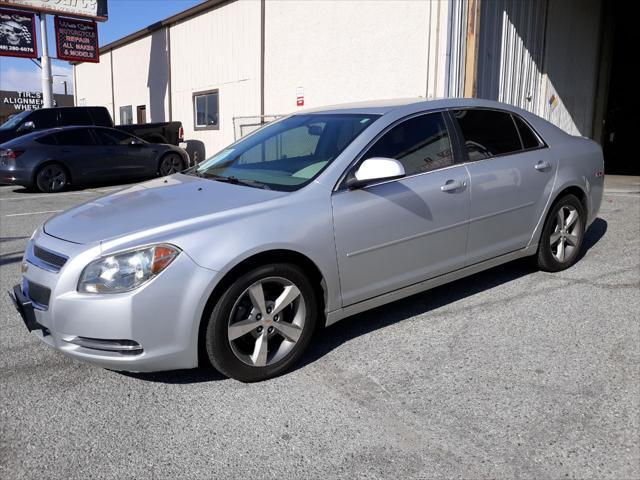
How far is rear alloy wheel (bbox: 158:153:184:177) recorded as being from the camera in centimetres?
1429

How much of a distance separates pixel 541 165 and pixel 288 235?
8.47 ft

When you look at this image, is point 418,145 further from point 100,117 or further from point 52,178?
point 100,117

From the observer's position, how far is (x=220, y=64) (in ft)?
56.9

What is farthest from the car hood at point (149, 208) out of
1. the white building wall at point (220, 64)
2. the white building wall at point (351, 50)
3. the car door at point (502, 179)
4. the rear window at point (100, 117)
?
the rear window at point (100, 117)

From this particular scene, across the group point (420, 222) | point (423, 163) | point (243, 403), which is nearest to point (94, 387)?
point (243, 403)

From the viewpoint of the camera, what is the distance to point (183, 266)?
115 inches

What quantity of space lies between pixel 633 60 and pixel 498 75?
20.0 feet

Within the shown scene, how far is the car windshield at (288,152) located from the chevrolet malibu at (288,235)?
0.02 meters

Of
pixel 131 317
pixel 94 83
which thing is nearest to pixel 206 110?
pixel 94 83

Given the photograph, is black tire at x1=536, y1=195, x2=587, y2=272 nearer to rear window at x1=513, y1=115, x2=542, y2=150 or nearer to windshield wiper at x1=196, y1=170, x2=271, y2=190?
rear window at x1=513, y1=115, x2=542, y2=150

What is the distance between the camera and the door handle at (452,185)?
157 inches

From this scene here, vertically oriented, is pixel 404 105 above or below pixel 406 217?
above

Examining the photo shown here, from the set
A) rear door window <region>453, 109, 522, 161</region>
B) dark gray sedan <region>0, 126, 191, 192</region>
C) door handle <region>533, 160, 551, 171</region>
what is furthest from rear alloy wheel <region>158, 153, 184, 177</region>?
door handle <region>533, 160, 551, 171</region>

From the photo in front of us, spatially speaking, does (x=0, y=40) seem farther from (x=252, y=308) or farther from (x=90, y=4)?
(x=252, y=308)
